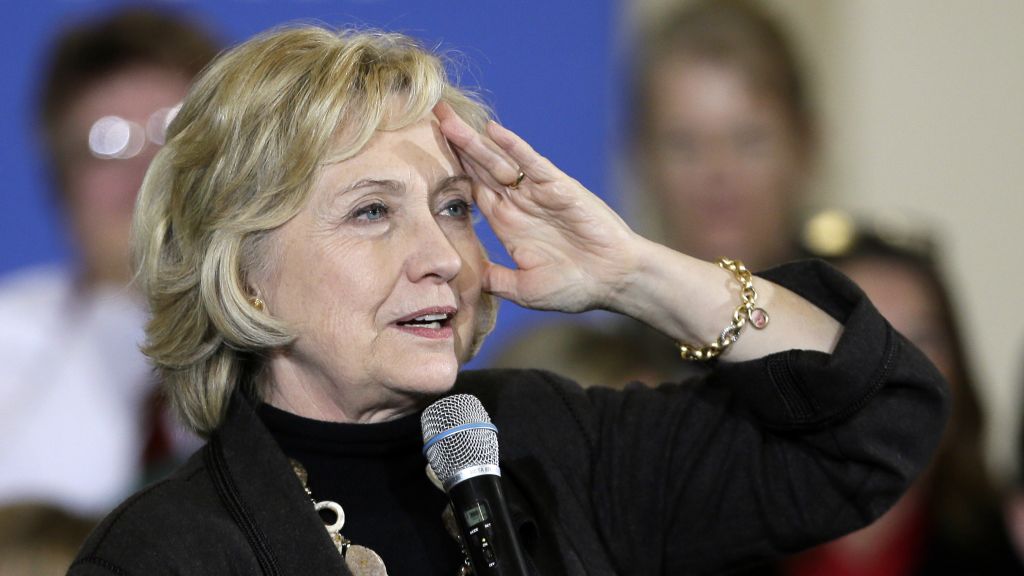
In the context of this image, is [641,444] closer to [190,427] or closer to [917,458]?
[917,458]

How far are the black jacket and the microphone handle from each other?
0.35 m

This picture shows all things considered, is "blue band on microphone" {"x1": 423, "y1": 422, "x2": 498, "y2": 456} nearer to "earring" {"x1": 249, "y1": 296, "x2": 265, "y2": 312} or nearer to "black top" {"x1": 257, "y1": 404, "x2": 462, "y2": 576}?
"black top" {"x1": 257, "y1": 404, "x2": 462, "y2": 576}

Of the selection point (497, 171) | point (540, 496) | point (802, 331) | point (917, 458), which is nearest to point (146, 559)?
point (540, 496)

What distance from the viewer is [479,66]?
3.66 meters

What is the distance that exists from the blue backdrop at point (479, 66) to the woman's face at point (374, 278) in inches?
49.9

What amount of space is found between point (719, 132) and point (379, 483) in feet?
9.27

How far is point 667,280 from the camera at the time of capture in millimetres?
Answer: 2443

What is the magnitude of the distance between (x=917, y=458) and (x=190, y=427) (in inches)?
48.9

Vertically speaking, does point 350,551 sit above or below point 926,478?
below

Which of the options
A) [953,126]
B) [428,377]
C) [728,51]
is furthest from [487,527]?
[953,126]

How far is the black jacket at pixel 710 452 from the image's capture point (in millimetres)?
2311

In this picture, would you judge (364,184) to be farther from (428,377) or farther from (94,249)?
(94,249)

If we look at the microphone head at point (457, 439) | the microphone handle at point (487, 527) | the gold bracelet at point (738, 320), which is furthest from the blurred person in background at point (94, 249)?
the microphone handle at point (487, 527)

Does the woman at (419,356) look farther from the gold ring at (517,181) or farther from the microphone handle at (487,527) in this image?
the microphone handle at (487,527)
